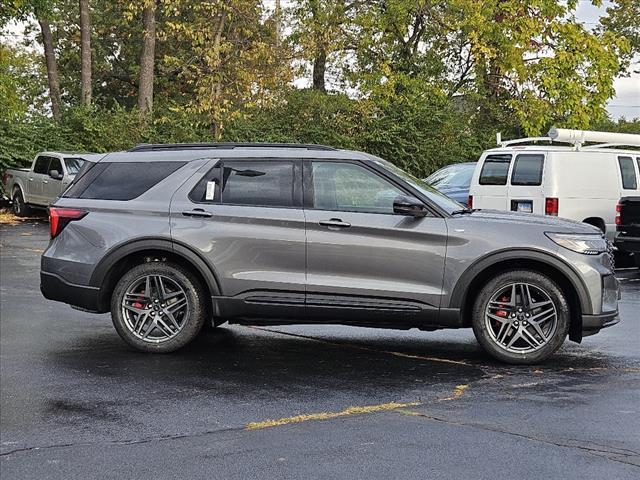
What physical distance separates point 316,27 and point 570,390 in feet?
88.3

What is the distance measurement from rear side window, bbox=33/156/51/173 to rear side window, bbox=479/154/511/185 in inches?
527

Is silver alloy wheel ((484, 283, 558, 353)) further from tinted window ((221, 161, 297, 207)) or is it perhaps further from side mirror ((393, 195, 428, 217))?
tinted window ((221, 161, 297, 207))

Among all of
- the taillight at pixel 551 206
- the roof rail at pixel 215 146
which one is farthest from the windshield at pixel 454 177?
the roof rail at pixel 215 146

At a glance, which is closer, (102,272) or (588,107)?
(102,272)

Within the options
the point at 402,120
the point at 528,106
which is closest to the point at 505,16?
the point at 528,106

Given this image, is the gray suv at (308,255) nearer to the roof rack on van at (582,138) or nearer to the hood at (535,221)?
the hood at (535,221)

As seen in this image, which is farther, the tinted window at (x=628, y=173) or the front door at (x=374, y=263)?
the tinted window at (x=628, y=173)

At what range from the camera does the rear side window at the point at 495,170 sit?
610 inches

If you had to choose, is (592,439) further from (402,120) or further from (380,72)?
(380,72)

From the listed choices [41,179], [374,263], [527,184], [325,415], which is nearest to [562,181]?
[527,184]

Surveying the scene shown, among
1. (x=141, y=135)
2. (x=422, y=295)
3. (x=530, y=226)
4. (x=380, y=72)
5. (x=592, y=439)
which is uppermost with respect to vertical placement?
(x=380, y=72)

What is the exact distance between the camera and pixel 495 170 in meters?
15.6

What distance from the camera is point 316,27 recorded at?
3183cm

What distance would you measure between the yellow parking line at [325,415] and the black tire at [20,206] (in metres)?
21.4
